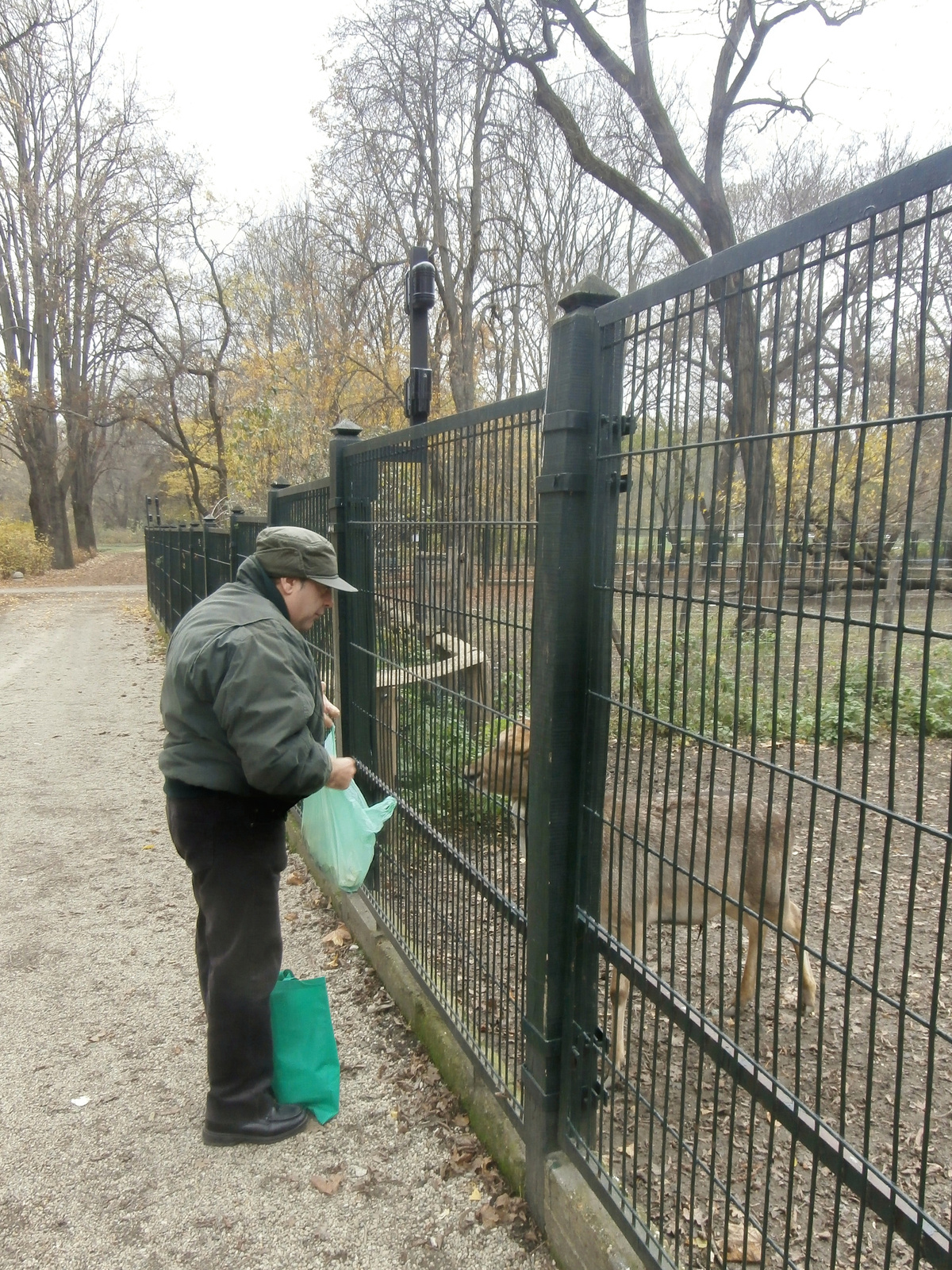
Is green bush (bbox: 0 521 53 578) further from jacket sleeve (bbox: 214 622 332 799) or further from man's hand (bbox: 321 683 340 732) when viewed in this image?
jacket sleeve (bbox: 214 622 332 799)

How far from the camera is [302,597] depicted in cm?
300

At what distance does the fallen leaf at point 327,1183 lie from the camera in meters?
2.79

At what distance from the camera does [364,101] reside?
19.1m

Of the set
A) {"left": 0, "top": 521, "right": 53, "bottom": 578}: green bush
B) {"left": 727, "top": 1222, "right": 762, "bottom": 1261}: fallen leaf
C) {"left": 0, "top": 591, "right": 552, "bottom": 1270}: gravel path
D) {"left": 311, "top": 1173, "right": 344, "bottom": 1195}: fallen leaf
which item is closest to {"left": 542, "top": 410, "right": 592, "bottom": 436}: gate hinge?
{"left": 727, "top": 1222, "right": 762, "bottom": 1261}: fallen leaf

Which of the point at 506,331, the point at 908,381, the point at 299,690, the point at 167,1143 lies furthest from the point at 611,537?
the point at 506,331

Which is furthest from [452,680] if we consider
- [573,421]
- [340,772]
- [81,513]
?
[81,513]

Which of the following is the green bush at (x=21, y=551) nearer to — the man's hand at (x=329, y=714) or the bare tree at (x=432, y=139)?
the bare tree at (x=432, y=139)

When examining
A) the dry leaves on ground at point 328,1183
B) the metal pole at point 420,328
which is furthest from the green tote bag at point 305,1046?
the metal pole at point 420,328

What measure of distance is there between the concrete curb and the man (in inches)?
22.3

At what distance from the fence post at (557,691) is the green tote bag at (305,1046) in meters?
0.84

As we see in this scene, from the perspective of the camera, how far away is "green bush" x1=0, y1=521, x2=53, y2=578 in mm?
29484

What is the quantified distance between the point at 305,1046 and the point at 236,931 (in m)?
0.55

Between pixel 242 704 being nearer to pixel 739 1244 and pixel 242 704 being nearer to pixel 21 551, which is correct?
pixel 739 1244

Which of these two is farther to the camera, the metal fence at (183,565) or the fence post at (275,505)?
the metal fence at (183,565)
